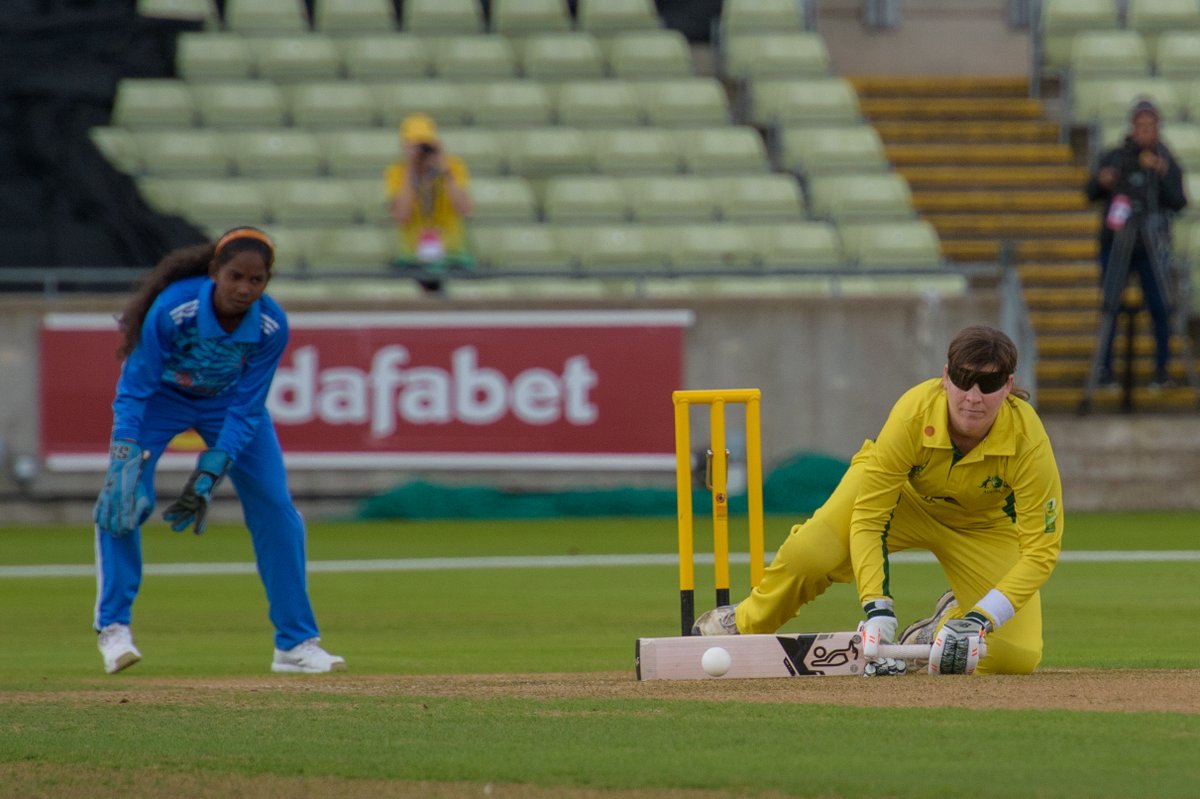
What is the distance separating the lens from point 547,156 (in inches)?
795

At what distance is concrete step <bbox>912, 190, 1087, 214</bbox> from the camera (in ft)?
69.8

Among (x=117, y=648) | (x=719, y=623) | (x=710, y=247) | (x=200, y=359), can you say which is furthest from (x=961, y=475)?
(x=710, y=247)

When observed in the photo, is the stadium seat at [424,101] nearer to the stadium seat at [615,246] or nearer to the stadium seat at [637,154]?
the stadium seat at [637,154]

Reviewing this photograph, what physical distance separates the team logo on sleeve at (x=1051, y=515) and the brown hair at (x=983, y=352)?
727mm

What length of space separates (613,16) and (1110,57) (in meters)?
5.97

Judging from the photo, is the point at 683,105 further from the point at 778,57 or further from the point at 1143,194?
the point at 1143,194

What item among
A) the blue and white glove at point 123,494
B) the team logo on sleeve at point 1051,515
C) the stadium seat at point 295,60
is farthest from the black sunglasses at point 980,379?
the stadium seat at point 295,60

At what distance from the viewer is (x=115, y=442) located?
30.2 feet

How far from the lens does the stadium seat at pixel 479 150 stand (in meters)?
20.1

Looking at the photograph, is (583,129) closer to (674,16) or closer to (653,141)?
(653,141)

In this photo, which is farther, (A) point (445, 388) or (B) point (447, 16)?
(B) point (447, 16)

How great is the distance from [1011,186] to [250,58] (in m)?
8.87

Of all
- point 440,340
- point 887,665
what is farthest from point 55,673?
point 440,340

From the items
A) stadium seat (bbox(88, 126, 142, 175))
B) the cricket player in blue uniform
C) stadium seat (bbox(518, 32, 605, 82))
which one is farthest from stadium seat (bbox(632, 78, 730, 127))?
the cricket player in blue uniform
